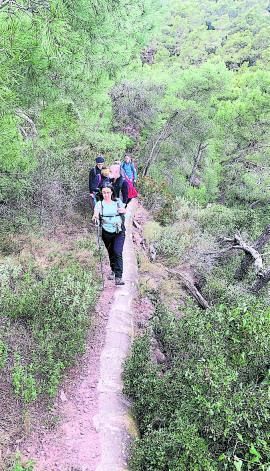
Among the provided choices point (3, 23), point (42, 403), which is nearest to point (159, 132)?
point (3, 23)

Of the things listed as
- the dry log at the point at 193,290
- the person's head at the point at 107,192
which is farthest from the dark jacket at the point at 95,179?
the dry log at the point at 193,290

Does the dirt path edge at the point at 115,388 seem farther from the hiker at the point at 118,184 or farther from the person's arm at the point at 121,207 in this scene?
the hiker at the point at 118,184

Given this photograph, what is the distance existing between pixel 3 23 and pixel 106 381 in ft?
13.7

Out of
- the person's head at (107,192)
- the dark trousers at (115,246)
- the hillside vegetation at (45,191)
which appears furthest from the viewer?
the dark trousers at (115,246)

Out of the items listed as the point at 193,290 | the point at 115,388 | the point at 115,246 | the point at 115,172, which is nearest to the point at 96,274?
the point at 115,246

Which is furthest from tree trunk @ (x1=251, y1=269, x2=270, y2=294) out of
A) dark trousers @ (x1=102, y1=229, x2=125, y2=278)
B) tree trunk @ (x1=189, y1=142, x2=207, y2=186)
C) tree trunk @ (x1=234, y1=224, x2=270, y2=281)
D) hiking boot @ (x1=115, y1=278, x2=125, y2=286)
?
tree trunk @ (x1=189, y1=142, x2=207, y2=186)

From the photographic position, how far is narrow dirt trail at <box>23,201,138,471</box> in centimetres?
360

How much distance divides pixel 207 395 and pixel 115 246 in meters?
3.21

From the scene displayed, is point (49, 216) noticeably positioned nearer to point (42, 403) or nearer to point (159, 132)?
point (42, 403)

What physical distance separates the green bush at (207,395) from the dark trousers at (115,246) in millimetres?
1952

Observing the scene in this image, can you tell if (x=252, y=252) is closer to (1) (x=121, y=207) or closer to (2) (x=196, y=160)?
(1) (x=121, y=207)

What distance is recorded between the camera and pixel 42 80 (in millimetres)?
6469

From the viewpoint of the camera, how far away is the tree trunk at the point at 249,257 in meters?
8.78

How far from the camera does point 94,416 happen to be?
13.6 feet
